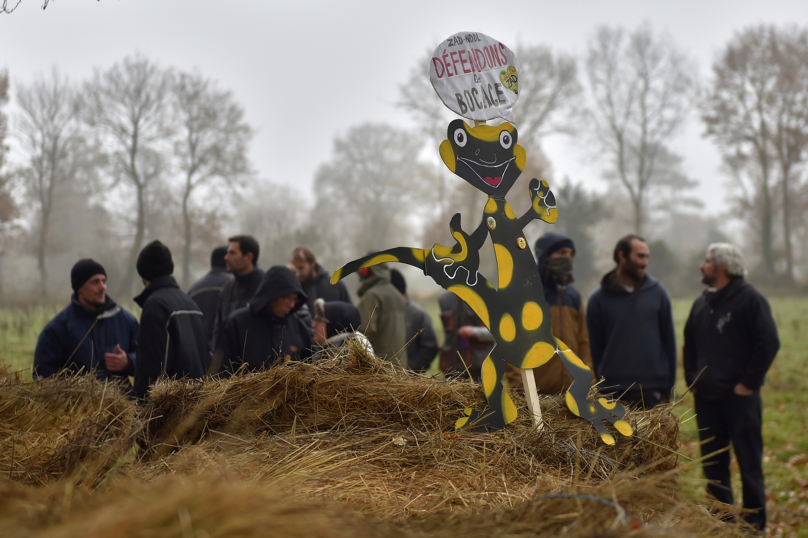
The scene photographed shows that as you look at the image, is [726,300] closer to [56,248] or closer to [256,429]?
[256,429]

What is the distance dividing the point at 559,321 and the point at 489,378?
225cm

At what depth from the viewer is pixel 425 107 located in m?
19.7

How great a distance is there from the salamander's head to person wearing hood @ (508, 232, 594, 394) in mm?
1807

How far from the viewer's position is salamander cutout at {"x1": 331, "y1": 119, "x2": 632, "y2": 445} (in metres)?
2.24

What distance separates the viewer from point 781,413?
8031mm

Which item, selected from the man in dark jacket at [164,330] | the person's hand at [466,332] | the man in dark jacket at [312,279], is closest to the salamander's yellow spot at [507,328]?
the man in dark jacket at [164,330]

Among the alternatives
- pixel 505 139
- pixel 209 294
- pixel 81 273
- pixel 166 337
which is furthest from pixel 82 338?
pixel 505 139

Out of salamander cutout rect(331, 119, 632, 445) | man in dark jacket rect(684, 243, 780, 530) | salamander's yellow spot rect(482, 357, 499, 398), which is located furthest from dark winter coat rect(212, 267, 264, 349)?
man in dark jacket rect(684, 243, 780, 530)

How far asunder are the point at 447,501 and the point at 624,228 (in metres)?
32.0

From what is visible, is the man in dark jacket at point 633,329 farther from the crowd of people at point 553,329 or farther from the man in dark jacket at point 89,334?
the man in dark jacket at point 89,334

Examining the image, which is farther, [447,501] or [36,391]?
[36,391]

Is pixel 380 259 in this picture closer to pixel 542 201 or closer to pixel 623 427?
pixel 542 201

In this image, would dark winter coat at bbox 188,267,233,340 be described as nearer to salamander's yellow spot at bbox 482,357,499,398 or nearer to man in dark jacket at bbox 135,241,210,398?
man in dark jacket at bbox 135,241,210,398

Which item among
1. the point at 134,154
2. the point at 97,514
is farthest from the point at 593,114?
the point at 97,514
